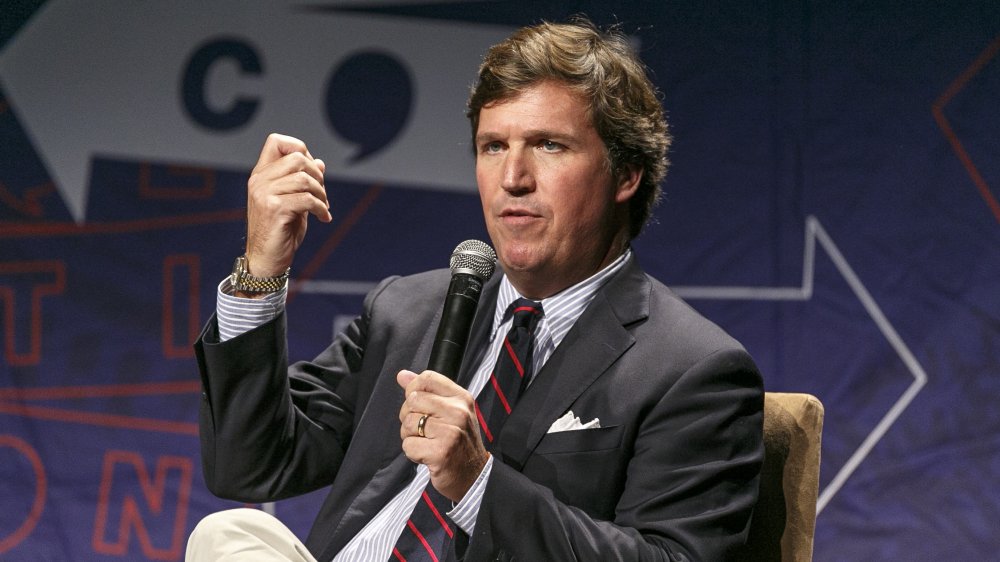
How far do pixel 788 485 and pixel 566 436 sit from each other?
37 centimetres

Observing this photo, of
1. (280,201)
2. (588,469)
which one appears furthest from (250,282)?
(588,469)

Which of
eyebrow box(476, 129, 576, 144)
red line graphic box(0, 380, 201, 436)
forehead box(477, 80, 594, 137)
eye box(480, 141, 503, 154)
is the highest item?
forehead box(477, 80, 594, 137)

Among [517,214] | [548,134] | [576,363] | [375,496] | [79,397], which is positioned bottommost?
[79,397]

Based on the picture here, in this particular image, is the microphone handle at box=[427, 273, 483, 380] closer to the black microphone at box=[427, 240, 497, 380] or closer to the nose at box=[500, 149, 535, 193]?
the black microphone at box=[427, 240, 497, 380]

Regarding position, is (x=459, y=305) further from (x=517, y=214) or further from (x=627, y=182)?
(x=627, y=182)

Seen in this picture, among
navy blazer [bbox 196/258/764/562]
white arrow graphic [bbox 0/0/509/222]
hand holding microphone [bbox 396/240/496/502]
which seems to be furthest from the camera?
white arrow graphic [bbox 0/0/509/222]

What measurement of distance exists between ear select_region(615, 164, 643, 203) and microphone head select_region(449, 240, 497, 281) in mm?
306

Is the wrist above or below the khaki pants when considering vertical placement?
above

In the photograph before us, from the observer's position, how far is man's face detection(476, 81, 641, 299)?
1.62 m

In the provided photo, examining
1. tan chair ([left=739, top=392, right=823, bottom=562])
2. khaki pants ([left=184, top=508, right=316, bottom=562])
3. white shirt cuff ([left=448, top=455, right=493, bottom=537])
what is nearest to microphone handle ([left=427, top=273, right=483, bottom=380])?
white shirt cuff ([left=448, top=455, right=493, bottom=537])

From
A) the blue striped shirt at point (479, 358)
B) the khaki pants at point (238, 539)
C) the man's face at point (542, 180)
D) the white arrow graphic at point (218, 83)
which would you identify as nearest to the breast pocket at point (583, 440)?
the blue striped shirt at point (479, 358)

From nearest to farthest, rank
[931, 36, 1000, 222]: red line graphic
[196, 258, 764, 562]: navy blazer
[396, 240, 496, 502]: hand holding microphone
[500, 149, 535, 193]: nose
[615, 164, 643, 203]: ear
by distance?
[396, 240, 496, 502]: hand holding microphone
[196, 258, 764, 562]: navy blazer
[500, 149, 535, 193]: nose
[615, 164, 643, 203]: ear
[931, 36, 1000, 222]: red line graphic

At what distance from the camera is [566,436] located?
60.2 inches

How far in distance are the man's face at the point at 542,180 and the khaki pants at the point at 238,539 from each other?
0.52m
